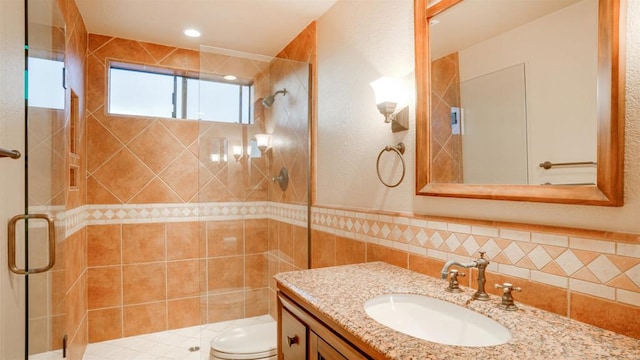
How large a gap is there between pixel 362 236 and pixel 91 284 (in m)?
2.40

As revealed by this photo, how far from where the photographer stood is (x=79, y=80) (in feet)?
8.61

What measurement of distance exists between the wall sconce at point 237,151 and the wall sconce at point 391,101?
4.23 feet

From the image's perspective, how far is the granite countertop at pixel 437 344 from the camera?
32.3 inches

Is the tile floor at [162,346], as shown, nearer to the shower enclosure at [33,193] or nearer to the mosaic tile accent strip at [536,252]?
the shower enclosure at [33,193]

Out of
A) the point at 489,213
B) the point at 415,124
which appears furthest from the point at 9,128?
the point at 489,213

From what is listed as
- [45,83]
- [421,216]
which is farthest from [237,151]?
[421,216]

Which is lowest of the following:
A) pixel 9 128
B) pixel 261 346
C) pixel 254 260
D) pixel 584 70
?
pixel 261 346

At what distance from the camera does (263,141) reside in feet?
8.84

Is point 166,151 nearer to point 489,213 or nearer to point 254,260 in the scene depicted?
point 254,260

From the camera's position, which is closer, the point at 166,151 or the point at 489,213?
the point at 489,213

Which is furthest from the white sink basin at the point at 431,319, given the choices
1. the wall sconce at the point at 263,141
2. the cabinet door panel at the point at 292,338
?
the wall sconce at the point at 263,141

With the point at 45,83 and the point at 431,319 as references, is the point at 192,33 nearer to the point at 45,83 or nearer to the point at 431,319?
the point at 45,83

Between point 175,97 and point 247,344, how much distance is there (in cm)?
231

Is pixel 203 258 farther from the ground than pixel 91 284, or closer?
farther from the ground
